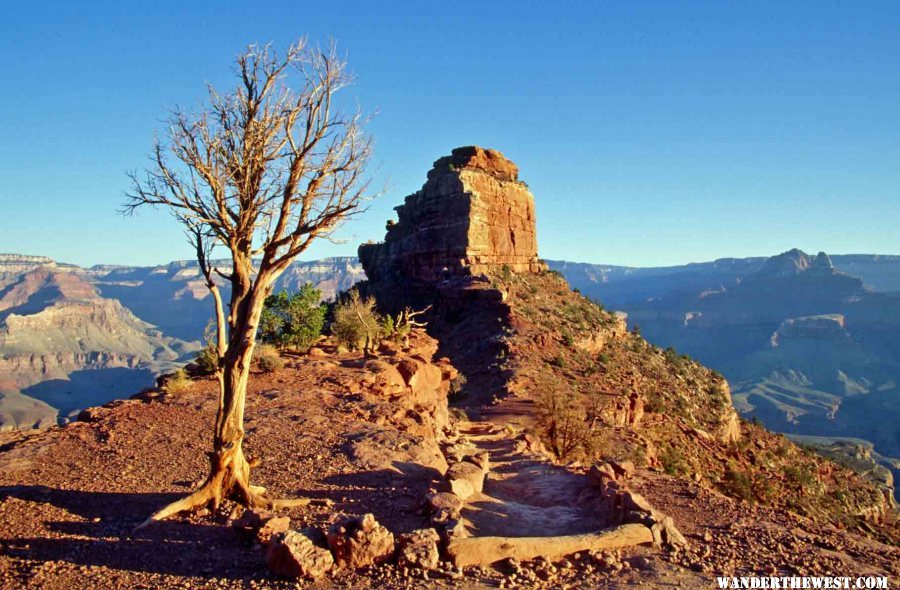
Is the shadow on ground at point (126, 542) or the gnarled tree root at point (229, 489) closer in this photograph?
the shadow on ground at point (126, 542)

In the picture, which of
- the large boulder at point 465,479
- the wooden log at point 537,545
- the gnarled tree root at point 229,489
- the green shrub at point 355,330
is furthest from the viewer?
the green shrub at point 355,330

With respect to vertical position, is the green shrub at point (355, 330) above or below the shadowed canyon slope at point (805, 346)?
above

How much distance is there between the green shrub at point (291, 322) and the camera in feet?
68.6

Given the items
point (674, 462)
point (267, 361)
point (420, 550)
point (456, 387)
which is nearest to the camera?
point (420, 550)

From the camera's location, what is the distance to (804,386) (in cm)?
13925

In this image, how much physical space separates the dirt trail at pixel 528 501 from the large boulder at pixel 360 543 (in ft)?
6.16

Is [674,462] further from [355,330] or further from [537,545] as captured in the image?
[537,545]

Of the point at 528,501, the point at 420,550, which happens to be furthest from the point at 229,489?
the point at 528,501

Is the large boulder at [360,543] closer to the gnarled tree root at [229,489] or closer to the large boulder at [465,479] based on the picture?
the gnarled tree root at [229,489]

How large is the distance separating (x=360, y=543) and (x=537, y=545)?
2340 millimetres

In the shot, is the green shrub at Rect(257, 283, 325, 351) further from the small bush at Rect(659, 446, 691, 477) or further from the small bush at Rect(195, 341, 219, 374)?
the small bush at Rect(659, 446, 691, 477)

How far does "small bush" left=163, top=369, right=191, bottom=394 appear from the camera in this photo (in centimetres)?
1463

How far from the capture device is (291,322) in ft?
69.7

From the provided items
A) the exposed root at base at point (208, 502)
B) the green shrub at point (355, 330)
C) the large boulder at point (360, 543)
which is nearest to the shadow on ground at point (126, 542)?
the exposed root at base at point (208, 502)
